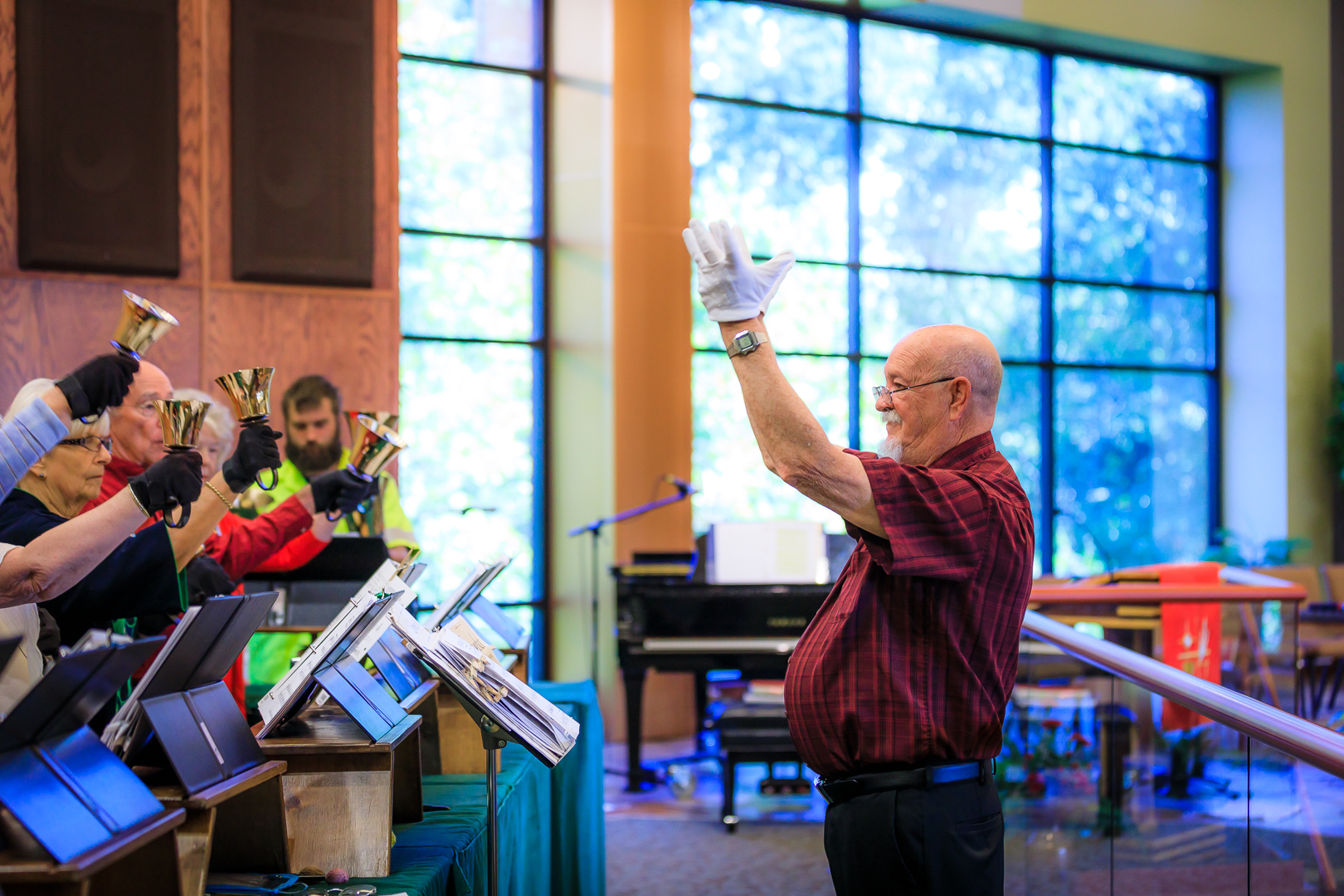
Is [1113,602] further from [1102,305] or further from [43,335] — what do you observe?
[1102,305]

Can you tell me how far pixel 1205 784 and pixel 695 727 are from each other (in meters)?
3.61

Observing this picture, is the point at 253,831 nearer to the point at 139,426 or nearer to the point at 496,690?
the point at 496,690

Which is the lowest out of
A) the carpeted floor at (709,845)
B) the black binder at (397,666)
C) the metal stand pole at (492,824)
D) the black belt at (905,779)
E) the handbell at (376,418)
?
the carpeted floor at (709,845)

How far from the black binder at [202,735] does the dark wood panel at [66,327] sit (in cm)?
346

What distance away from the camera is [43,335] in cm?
443

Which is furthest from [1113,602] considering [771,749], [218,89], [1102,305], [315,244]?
[1102,305]

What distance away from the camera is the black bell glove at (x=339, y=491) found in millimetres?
2557

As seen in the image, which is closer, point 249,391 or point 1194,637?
point 249,391

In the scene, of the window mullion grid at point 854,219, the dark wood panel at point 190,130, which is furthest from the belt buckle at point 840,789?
the window mullion grid at point 854,219

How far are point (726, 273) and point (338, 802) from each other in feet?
3.30

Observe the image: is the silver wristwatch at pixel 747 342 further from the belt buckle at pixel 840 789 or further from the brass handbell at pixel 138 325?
the brass handbell at pixel 138 325

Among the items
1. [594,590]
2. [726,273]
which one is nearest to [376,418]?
[726,273]

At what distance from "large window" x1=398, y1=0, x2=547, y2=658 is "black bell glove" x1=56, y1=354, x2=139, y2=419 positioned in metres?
4.26

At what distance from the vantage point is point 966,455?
172 cm
